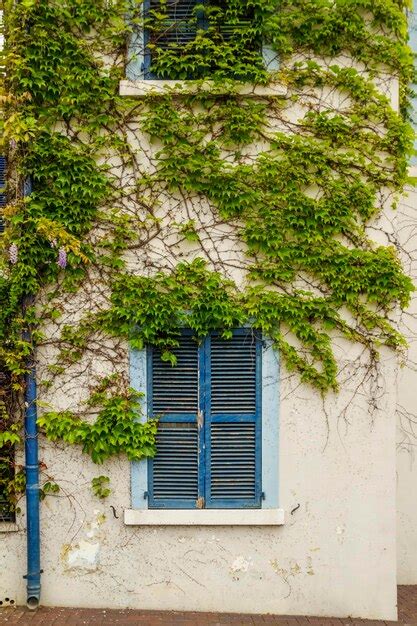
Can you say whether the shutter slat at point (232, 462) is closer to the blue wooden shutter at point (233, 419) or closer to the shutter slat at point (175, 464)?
the blue wooden shutter at point (233, 419)

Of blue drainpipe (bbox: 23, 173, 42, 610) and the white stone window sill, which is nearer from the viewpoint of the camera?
blue drainpipe (bbox: 23, 173, 42, 610)

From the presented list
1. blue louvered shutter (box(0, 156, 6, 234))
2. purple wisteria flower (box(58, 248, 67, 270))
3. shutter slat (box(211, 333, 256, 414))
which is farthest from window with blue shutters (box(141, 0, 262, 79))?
shutter slat (box(211, 333, 256, 414))

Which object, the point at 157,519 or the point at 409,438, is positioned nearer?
the point at 157,519

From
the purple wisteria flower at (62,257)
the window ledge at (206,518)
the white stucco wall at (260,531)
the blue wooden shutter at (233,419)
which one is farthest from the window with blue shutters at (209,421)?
the purple wisteria flower at (62,257)

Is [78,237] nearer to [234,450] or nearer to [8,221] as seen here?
[8,221]

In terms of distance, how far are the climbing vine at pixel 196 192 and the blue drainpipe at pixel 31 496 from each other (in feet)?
0.34

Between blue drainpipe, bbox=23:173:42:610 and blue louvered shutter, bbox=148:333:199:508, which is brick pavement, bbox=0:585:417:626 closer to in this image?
blue drainpipe, bbox=23:173:42:610

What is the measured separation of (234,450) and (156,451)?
28.6 inches

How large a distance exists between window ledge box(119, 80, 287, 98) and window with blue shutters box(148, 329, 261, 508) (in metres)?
2.19

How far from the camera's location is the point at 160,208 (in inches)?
213

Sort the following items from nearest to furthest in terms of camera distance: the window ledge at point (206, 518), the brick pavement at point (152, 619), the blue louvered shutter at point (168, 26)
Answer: the brick pavement at point (152, 619)
the window ledge at point (206, 518)
the blue louvered shutter at point (168, 26)

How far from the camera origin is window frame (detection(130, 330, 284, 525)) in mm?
5293

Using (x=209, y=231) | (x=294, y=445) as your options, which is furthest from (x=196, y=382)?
(x=209, y=231)

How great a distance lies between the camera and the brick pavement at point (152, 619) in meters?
5.03
